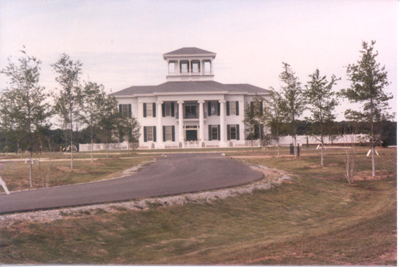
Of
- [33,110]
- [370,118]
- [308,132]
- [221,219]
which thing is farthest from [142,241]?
[308,132]

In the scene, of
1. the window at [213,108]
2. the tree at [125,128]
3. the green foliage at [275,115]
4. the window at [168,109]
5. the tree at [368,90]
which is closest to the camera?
the tree at [368,90]

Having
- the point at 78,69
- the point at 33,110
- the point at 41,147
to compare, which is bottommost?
the point at 41,147

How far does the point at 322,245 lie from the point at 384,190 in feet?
34.4

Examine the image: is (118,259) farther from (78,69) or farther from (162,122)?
(162,122)

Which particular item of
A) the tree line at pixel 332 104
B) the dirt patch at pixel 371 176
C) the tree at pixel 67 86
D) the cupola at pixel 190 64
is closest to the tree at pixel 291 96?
the tree line at pixel 332 104

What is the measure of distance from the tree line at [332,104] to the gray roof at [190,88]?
1321 cm

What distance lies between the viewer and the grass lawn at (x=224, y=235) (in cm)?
873

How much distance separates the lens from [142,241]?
33.9 feet

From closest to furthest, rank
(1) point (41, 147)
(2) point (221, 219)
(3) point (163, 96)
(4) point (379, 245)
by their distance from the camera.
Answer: (4) point (379, 245)
(2) point (221, 219)
(1) point (41, 147)
(3) point (163, 96)

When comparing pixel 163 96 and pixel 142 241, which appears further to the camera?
pixel 163 96

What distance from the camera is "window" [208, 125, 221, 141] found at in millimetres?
57438

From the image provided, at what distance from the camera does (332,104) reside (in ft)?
90.0

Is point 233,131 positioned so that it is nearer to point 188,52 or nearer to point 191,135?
point 191,135

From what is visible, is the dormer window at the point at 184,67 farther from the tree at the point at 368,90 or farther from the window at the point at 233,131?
the tree at the point at 368,90
